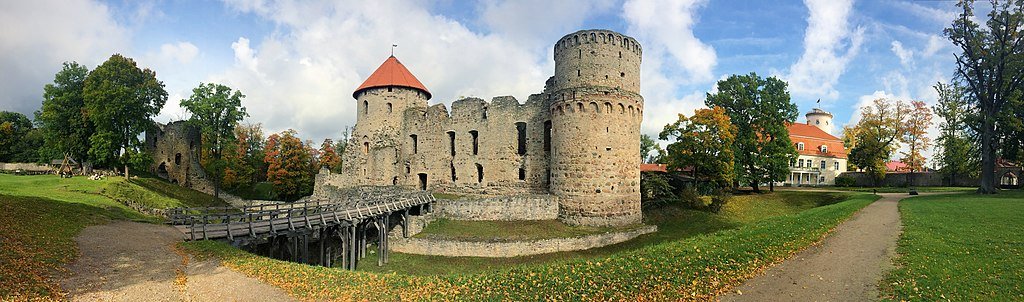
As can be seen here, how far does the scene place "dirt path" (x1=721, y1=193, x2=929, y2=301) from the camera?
9.45m

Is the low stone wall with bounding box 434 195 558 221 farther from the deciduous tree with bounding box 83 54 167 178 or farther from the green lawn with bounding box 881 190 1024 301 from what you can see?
the deciduous tree with bounding box 83 54 167 178

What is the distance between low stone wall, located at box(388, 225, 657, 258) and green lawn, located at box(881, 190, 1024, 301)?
11492 mm

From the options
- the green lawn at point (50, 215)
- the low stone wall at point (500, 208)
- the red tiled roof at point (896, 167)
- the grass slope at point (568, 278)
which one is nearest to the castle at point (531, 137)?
the low stone wall at point (500, 208)

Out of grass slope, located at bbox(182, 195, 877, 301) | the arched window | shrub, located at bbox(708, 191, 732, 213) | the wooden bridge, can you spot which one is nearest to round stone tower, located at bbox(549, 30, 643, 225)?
the arched window

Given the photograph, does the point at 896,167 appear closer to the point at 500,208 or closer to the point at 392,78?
the point at 500,208

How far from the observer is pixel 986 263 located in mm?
10203

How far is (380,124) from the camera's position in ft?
112

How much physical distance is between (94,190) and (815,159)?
188ft

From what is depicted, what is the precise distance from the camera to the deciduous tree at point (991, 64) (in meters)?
24.7

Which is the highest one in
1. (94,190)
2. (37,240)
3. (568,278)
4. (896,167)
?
(896,167)

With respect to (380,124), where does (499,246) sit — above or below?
below

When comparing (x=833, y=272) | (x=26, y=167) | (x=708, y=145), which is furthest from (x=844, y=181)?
(x=26, y=167)

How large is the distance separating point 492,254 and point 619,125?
10087 millimetres

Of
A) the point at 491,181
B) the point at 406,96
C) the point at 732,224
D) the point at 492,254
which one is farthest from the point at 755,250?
the point at 406,96
